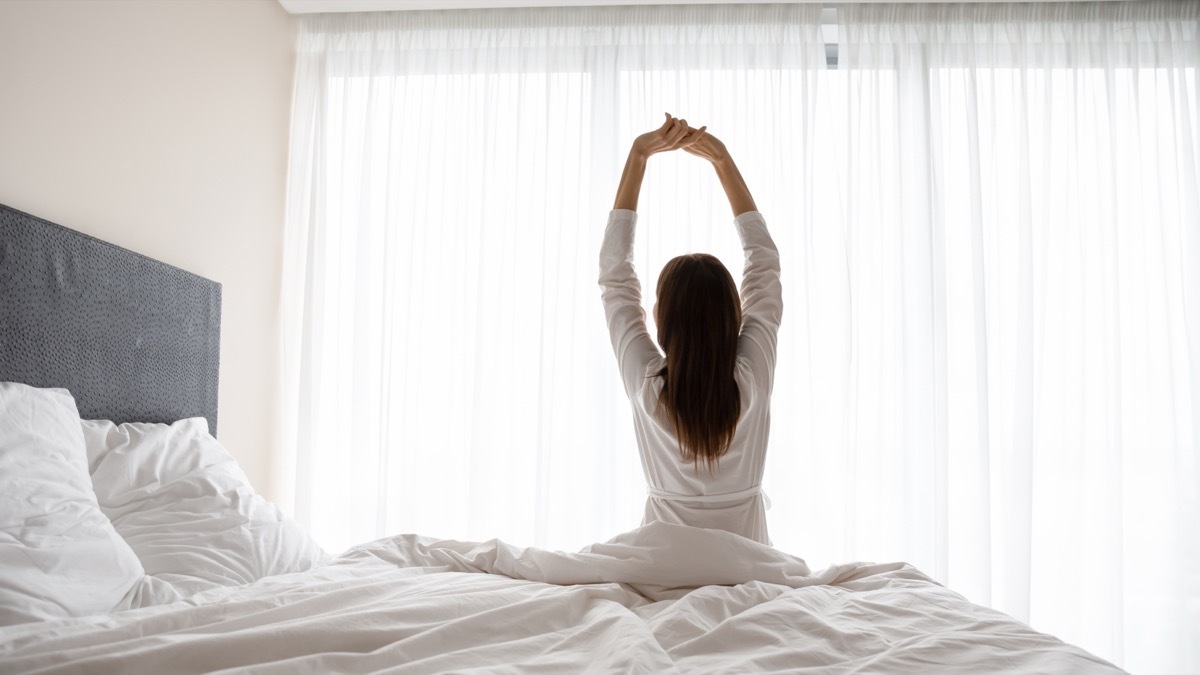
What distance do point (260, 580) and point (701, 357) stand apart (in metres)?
0.93

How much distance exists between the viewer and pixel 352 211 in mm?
3145

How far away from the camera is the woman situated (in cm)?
139

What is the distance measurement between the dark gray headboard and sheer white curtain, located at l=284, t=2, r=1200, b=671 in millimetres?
818

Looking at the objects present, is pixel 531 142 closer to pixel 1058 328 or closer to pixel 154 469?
pixel 154 469

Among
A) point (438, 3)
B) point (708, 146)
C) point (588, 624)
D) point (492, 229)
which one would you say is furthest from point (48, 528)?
point (438, 3)

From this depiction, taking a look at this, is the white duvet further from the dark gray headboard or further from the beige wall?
the beige wall

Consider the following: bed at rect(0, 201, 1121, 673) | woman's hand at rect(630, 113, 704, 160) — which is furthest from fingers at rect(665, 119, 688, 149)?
Result: bed at rect(0, 201, 1121, 673)

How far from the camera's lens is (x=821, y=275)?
299 cm

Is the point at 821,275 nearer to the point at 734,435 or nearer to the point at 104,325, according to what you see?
the point at 734,435

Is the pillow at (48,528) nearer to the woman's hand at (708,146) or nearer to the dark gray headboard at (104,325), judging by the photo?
the dark gray headboard at (104,325)

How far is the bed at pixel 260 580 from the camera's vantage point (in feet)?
3.03

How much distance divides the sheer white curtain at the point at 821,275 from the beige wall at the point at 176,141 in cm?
17

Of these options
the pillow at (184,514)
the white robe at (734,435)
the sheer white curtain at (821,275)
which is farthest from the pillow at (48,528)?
the sheer white curtain at (821,275)

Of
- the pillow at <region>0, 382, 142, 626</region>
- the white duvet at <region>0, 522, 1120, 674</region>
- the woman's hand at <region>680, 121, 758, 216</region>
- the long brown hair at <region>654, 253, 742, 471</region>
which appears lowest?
the white duvet at <region>0, 522, 1120, 674</region>
